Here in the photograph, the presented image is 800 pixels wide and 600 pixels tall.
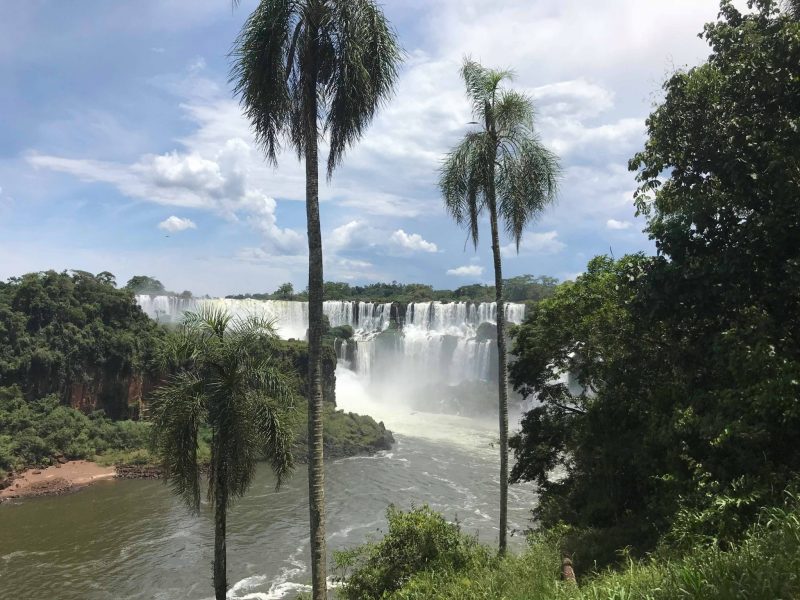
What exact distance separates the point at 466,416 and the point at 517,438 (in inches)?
1366

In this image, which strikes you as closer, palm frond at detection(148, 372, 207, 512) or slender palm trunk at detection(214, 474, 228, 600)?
palm frond at detection(148, 372, 207, 512)

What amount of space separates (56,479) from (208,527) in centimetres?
1269

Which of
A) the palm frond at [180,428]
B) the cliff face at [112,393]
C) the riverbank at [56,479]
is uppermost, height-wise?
the palm frond at [180,428]

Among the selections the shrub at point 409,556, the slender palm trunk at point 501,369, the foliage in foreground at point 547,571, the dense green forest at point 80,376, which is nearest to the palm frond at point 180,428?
the foliage in foreground at point 547,571

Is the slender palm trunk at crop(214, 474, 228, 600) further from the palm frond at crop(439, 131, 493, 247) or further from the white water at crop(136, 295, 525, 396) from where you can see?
the white water at crop(136, 295, 525, 396)

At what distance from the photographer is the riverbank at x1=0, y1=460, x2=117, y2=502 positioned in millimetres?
27500

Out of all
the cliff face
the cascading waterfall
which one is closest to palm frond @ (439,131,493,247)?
the cliff face

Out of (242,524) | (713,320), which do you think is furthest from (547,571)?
(242,524)

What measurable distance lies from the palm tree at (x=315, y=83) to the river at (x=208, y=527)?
793 centimetres

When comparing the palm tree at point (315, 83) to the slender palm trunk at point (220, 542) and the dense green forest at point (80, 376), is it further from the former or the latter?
the dense green forest at point (80, 376)

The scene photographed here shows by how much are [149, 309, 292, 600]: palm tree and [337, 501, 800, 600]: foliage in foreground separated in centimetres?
225

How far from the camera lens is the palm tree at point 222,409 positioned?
9039mm

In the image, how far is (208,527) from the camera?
73.6 ft

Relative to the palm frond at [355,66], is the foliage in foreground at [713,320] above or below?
below
